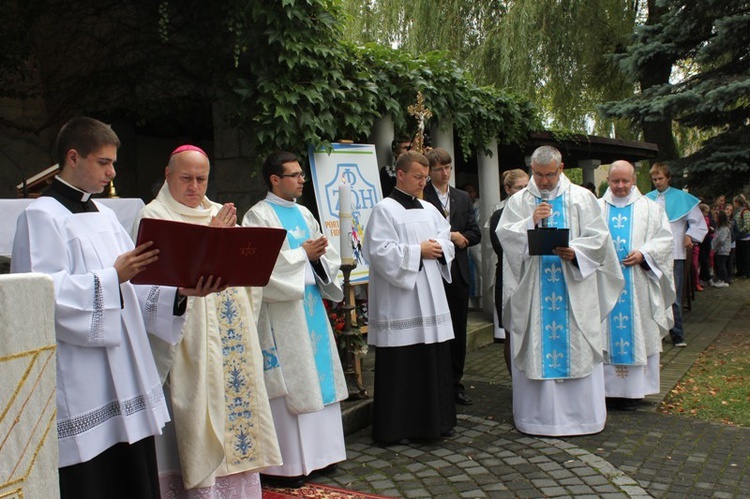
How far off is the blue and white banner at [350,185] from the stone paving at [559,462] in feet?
5.74

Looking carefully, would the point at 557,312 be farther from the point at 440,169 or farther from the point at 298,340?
the point at 298,340

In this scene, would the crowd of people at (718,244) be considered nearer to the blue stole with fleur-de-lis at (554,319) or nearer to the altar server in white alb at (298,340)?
the blue stole with fleur-de-lis at (554,319)

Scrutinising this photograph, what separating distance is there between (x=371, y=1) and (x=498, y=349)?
9118mm

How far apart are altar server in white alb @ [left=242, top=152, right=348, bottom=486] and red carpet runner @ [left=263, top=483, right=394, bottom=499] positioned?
0.07m

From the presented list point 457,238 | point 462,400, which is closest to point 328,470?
point 462,400

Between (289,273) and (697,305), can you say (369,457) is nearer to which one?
(289,273)

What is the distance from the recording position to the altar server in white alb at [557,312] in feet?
17.6

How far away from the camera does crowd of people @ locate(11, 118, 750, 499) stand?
9.30 feet

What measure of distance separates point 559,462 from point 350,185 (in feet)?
10.1

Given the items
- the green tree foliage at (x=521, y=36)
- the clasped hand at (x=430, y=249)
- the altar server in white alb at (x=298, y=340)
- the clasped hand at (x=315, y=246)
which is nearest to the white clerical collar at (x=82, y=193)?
the altar server in white alb at (x=298, y=340)

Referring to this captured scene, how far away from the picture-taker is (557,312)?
546 cm

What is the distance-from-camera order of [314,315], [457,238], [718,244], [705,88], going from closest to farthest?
[314,315], [457,238], [705,88], [718,244]

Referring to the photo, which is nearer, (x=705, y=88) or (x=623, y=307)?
(x=623, y=307)

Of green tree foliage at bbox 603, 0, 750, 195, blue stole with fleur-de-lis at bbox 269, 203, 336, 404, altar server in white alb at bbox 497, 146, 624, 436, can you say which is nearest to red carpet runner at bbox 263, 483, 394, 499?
blue stole with fleur-de-lis at bbox 269, 203, 336, 404
